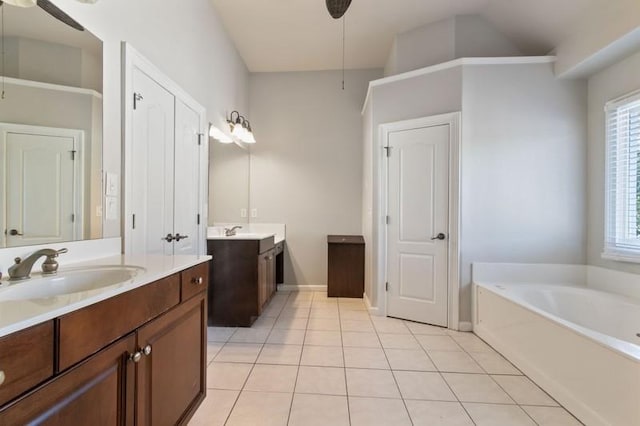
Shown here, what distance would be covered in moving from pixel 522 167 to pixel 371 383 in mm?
2273

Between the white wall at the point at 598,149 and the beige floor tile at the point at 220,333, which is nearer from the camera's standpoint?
the white wall at the point at 598,149

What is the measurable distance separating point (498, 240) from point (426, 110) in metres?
1.40

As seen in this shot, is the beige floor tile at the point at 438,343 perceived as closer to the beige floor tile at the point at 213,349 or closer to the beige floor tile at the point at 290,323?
the beige floor tile at the point at 290,323

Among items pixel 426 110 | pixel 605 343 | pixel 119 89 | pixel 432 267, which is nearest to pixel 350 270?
pixel 432 267

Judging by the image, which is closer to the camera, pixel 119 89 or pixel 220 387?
pixel 119 89

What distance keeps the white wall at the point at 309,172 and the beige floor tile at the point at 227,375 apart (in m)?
2.09

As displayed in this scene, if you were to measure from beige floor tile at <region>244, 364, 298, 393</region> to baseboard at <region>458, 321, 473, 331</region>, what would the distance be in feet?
5.35

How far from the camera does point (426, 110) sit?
286 centimetres

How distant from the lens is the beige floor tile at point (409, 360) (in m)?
2.05

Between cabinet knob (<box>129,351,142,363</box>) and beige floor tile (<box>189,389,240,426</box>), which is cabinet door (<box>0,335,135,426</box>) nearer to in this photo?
cabinet knob (<box>129,351,142,363</box>)

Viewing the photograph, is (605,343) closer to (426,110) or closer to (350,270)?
(426,110)

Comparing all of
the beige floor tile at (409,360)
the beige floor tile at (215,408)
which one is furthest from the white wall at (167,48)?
the beige floor tile at (409,360)

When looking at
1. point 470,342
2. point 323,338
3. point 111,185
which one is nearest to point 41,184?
point 111,185

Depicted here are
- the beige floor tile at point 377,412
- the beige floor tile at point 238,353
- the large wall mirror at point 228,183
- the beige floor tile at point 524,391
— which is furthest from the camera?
the large wall mirror at point 228,183
